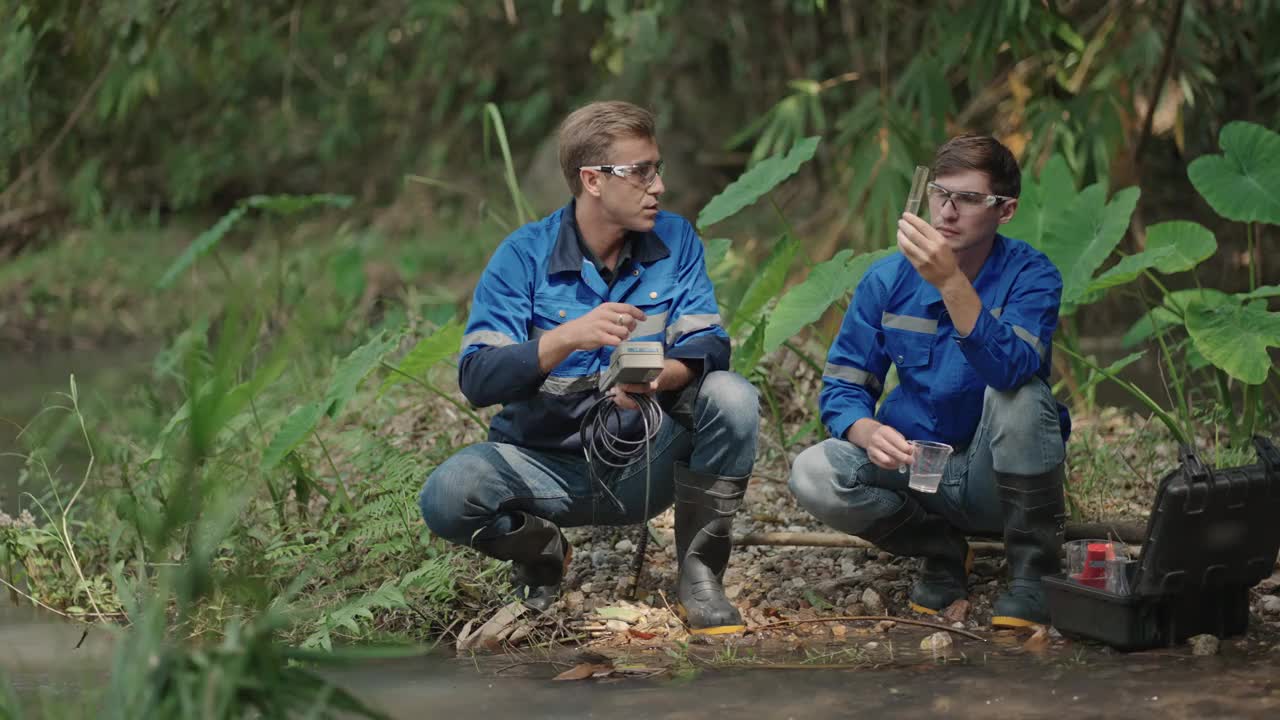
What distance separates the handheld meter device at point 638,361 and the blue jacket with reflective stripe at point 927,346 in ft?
1.33

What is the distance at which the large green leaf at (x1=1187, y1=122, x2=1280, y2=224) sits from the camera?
11.6 ft

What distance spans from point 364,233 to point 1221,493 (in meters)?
8.16

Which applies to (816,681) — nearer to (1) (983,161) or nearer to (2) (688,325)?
(2) (688,325)

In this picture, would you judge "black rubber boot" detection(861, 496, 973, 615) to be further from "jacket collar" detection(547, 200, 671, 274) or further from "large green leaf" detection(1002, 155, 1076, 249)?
"large green leaf" detection(1002, 155, 1076, 249)

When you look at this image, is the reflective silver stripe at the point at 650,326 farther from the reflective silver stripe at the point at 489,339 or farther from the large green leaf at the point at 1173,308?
the large green leaf at the point at 1173,308

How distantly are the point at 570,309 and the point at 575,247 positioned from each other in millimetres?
130

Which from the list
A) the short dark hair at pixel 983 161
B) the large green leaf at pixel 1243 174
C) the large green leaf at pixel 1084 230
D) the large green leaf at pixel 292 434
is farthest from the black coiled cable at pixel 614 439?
the large green leaf at pixel 1243 174

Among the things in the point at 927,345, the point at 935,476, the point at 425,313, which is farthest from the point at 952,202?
the point at 425,313

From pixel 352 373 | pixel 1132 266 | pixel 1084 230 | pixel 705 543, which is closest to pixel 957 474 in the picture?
pixel 705 543

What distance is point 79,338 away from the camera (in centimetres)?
837

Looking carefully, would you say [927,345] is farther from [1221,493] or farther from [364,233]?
[364,233]

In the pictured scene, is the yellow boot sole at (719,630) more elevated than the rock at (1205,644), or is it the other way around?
the rock at (1205,644)

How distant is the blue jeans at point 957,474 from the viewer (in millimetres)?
2799

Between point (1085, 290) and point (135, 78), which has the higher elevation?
point (135, 78)
